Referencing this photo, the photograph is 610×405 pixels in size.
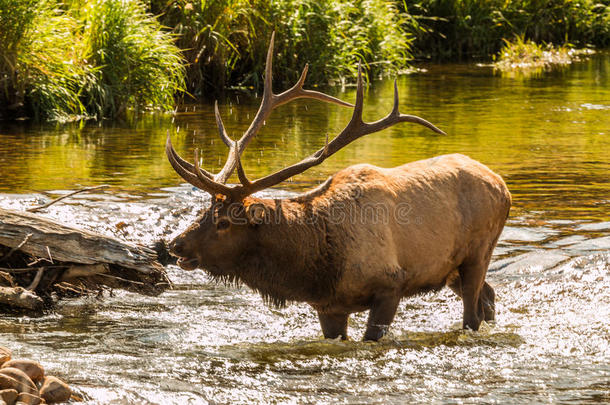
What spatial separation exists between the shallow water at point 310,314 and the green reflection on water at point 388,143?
1.8 inches

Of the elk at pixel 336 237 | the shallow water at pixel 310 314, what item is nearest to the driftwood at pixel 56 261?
the shallow water at pixel 310 314

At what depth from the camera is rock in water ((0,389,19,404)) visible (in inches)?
176

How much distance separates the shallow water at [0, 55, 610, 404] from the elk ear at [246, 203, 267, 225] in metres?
0.80

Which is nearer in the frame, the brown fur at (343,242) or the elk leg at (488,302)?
the brown fur at (343,242)

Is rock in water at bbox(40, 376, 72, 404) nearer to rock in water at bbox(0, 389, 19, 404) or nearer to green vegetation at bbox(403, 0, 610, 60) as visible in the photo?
rock in water at bbox(0, 389, 19, 404)

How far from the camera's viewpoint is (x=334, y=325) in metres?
6.30

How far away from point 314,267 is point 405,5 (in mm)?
16855

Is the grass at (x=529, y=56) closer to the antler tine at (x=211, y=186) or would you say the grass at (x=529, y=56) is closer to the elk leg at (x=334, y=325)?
the elk leg at (x=334, y=325)

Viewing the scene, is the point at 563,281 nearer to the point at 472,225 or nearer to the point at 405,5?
the point at 472,225

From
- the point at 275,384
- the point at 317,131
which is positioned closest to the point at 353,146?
the point at 317,131

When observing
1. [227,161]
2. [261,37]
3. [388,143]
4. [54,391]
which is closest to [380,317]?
[227,161]

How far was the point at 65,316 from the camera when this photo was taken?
6621mm

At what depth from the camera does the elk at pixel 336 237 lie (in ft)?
19.5

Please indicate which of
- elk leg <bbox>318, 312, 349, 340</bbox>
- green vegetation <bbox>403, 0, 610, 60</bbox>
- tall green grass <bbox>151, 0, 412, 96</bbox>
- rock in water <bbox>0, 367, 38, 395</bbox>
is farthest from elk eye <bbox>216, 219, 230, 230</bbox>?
green vegetation <bbox>403, 0, 610, 60</bbox>
